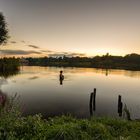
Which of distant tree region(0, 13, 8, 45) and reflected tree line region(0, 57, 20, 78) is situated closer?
distant tree region(0, 13, 8, 45)

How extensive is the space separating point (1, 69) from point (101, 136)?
349 ft

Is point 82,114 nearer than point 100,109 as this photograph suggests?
Yes

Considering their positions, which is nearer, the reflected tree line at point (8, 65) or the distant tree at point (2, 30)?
the distant tree at point (2, 30)

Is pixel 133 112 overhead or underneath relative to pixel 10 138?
underneath

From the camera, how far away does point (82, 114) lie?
31266mm

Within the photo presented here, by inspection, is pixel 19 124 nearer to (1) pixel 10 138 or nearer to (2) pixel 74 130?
(1) pixel 10 138

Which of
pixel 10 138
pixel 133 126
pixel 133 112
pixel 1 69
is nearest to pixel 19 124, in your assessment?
pixel 10 138

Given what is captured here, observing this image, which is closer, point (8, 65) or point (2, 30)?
point (2, 30)

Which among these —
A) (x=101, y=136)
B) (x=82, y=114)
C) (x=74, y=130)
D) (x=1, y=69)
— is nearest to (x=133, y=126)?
(x=101, y=136)

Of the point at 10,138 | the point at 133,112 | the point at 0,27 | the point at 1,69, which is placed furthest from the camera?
the point at 1,69

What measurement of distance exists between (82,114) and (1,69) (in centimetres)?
8747

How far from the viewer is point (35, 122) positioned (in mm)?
10547

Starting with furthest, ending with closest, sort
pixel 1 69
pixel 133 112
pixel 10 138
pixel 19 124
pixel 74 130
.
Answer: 1. pixel 1 69
2. pixel 133 112
3. pixel 74 130
4. pixel 19 124
5. pixel 10 138

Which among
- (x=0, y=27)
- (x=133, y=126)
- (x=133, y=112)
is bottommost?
(x=133, y=112)
